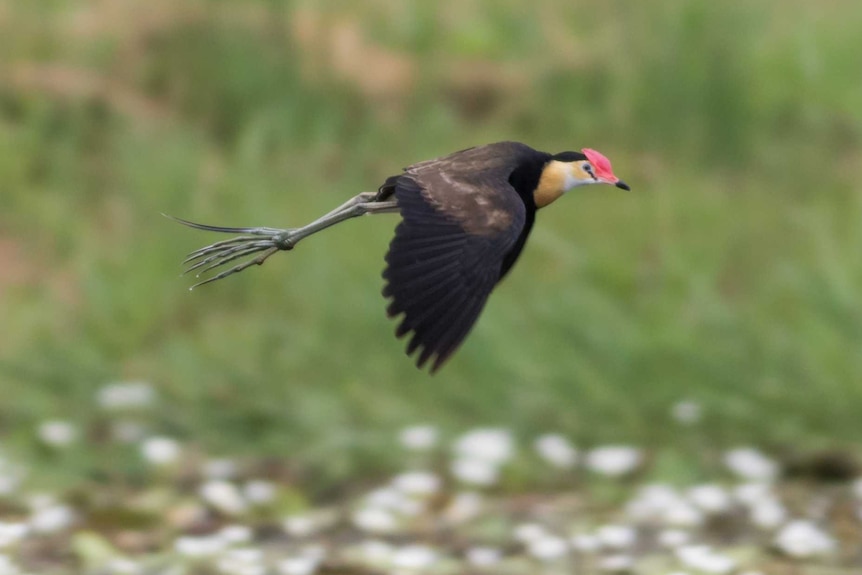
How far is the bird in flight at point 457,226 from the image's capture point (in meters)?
1.48

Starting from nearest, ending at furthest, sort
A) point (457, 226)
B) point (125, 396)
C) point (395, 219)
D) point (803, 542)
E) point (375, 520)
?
point (457, 226)
point (803, 542)
point (375, 520)
point (125, 396)
point (395, 219)

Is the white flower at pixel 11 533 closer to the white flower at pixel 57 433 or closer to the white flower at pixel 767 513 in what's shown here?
the white flower at pixel 57 433

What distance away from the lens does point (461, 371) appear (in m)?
4.55

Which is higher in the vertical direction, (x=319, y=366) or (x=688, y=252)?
(x=688, y=252)


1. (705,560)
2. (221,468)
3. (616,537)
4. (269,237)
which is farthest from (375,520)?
(269,237)

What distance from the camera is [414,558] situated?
12.6 ft

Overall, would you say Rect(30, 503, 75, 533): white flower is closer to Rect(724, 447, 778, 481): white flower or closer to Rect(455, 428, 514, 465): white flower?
Rect(455, 428, 514, 465): white flower

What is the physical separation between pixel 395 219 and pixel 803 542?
173 cm

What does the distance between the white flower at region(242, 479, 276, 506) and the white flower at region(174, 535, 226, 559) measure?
25 centimetres

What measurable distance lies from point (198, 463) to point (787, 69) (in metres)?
3.18

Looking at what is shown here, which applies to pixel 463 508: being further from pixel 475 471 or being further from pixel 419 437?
pixel 419 437

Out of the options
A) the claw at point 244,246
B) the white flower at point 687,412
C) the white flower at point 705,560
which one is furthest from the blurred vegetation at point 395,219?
the claw at point 244,246

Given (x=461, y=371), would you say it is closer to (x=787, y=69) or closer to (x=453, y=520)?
(x=453, y=520)

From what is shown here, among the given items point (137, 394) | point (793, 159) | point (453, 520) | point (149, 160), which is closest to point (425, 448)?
point (453, 520)
